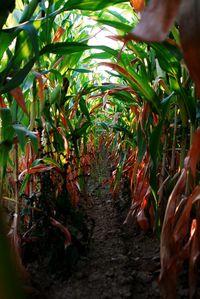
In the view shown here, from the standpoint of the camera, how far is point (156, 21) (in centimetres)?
25

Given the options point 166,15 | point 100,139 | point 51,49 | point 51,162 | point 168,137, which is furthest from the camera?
point 100,139

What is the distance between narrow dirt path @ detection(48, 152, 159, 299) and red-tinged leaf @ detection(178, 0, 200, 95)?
26.4 inches

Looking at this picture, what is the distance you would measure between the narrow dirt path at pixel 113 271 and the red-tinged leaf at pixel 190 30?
67cm

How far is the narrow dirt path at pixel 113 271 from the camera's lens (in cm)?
81

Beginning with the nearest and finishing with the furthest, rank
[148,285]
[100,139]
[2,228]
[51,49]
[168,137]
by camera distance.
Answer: [2,228] < [51,49] < [148,285] < [168,137] < [100,139]

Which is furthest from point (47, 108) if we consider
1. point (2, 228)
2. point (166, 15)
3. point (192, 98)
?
point (2, 228)

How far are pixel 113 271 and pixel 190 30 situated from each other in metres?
0.79

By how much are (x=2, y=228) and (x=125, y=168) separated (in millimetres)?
1513

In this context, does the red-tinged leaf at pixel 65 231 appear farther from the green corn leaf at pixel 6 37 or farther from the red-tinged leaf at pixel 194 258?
the green corn leaf at pixel 6 37

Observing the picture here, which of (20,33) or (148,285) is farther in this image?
(148,285)

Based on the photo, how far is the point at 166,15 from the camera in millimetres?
252

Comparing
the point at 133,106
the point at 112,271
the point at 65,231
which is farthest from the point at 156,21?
the point at 133,106

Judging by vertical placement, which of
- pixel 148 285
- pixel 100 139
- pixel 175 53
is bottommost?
pixel 148 285

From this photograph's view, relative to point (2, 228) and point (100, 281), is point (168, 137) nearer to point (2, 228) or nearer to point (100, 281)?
point (100, 281)
